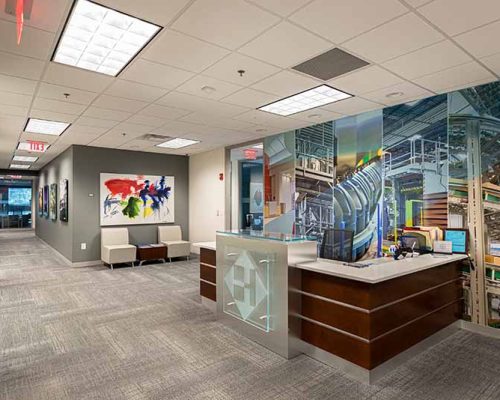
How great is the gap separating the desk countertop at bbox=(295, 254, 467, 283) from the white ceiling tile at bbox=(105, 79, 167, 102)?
2.75 meters

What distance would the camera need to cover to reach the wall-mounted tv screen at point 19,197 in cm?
1811

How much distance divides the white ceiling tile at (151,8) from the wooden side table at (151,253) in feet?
20.7

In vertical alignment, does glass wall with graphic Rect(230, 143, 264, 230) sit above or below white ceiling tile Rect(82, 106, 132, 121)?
below

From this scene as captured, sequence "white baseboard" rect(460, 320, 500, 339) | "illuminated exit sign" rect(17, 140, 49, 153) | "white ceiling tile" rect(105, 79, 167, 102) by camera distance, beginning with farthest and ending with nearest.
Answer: "illuminated exit sign" rect(17, 140, 49, 153) → "white ceiling tile" rect(105, 79, 167, 102) → "white baseboard" rect(460, 320, 500, 339)

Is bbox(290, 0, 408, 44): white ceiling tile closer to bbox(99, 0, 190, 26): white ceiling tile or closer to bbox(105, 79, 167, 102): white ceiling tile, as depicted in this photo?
bbox(99, 0, 190, 26): white ceiling tile

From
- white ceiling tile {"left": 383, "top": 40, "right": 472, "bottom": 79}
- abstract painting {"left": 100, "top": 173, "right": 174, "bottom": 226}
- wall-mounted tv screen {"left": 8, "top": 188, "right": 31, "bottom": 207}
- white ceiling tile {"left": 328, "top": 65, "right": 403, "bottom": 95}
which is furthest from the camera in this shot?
wall-mounted tv screen {"left": 8, "top": 188, "right": 31, "bottom": 207}

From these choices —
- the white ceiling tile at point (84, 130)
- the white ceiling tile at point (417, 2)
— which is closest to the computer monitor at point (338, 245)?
the white ceiling tile at point (417, 2)

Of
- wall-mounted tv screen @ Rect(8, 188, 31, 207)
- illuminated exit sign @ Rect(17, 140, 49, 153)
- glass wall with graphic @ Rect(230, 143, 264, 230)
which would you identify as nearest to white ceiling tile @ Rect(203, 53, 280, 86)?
glass wall with graphic @ Rect(230, 143, 264, 230)

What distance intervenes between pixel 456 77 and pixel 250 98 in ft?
7.89

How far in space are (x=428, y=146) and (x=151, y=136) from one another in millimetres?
5195

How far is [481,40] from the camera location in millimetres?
2840

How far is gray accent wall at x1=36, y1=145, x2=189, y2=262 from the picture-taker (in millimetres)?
7902

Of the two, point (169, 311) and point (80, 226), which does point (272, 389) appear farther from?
point (80, 226)

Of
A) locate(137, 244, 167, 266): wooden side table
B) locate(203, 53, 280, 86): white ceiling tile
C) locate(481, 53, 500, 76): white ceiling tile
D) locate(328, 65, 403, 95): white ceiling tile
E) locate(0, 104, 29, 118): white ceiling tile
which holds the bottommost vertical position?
locate(137, 244, 167, 266): wooden side table
